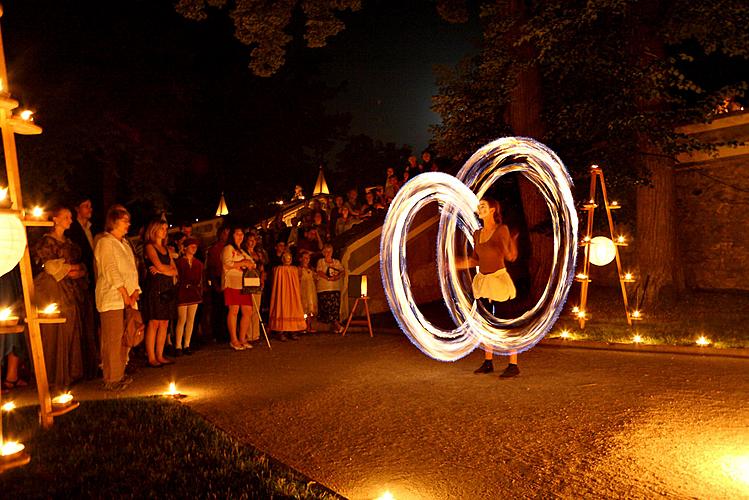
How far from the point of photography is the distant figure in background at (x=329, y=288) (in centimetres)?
1336

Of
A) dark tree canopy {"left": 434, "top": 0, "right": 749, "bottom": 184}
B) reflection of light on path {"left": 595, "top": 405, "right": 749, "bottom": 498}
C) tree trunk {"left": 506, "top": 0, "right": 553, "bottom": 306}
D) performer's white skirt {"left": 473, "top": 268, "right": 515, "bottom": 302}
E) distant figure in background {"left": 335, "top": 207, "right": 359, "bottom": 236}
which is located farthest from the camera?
distant figure in background {"left": 335, "top": 207, "right": 359, "bottom": 236}

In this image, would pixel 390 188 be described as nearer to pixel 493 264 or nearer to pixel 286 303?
pixel 286 303

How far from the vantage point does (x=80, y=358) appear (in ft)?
28.3

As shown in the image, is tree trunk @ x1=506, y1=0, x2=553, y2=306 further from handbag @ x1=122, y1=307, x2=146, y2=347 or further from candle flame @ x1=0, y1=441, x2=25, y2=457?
candle flame @ x1=0, y1=441, x2=25, y2=457

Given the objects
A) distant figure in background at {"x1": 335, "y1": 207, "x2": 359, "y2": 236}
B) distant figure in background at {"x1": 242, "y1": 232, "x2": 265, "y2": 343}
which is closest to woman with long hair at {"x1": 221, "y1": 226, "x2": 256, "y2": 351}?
distant figure in background at {"x1": 242, "y1": 232, "x2": 265, "y2": 343}

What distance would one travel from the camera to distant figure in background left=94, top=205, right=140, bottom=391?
7961 millimetres

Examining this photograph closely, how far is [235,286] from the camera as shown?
11.3 m

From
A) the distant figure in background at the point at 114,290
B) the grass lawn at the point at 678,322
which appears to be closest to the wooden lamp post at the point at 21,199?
the distant figure in background at the point at 114,290

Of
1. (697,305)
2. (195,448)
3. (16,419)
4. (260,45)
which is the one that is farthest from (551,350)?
(260,45)

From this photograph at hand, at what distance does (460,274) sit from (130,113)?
16753 mm

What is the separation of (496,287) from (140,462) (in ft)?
16.1

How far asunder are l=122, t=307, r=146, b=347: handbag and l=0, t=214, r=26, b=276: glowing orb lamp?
12.5ft

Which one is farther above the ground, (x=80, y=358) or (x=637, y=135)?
(x=637, y=135)

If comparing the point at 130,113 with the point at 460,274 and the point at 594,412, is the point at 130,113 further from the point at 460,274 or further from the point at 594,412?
the point at 594,412
